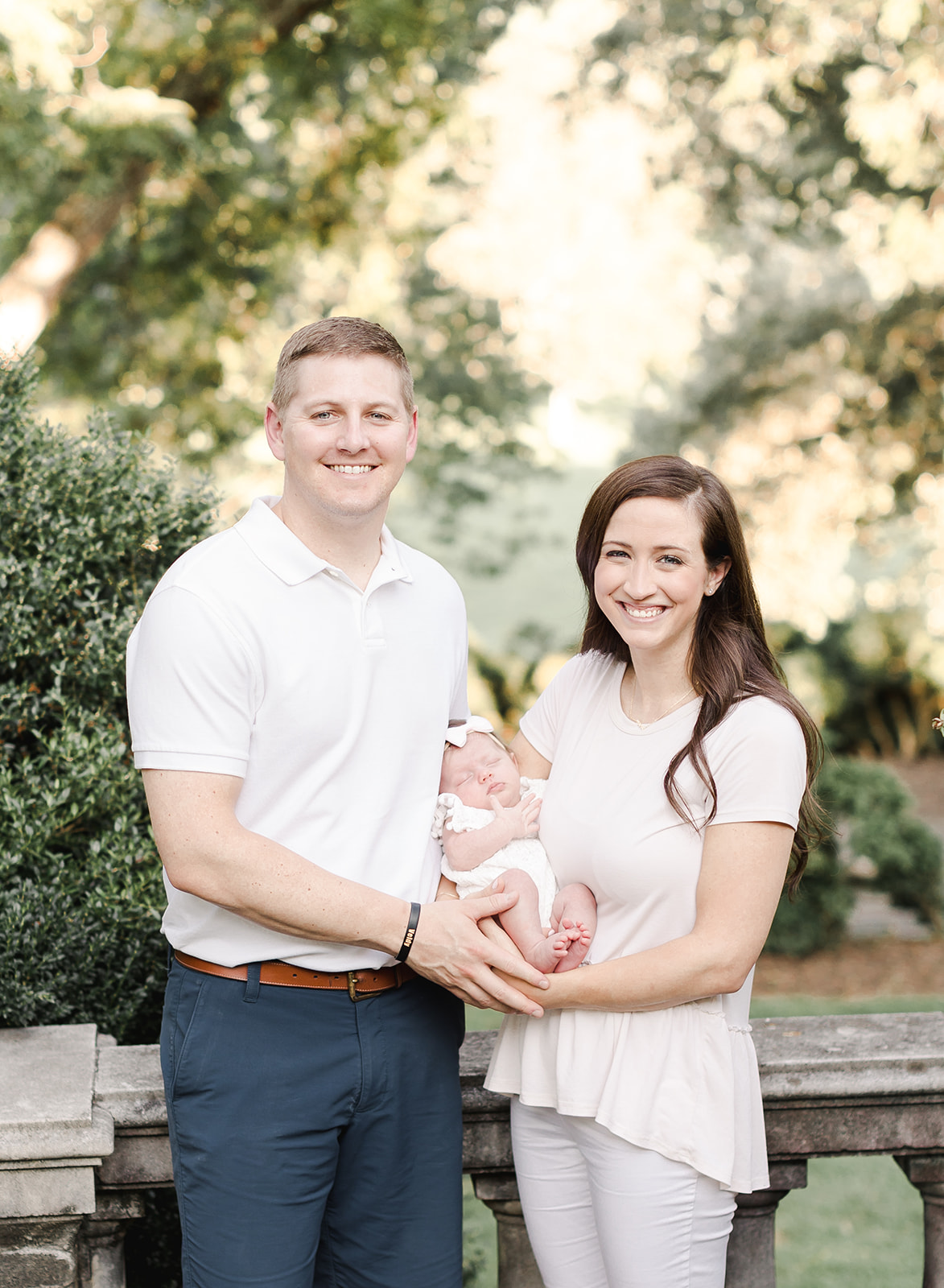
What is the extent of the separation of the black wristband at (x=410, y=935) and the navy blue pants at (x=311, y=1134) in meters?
0.15

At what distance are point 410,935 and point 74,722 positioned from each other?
1.26 metres

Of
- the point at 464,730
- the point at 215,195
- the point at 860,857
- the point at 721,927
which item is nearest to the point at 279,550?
the point at 464,730

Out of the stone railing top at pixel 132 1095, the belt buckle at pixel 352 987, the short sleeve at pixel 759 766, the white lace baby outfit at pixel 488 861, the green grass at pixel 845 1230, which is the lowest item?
the green grass at pixel 845 1230

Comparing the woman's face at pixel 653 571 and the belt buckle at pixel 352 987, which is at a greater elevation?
the woman's face at pixel 653 571

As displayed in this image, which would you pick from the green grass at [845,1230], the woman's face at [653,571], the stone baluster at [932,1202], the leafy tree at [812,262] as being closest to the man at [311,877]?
the woman's face at [653,571]

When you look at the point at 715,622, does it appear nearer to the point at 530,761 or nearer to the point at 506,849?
the point at 530,761

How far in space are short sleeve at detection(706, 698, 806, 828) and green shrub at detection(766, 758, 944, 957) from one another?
6447 millimetres

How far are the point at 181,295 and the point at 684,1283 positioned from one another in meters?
9.97

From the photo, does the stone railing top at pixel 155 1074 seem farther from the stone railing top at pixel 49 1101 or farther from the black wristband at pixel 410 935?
the black wristband at pixel 410 935

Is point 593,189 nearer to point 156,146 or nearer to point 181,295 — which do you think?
point 181,295

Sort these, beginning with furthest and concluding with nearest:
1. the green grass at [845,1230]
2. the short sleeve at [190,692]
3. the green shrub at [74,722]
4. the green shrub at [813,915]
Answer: the green shrub at [813,915]
the green grass at [845,1230]
the green shrub at [74,722]
the short sleeve at [190,692]

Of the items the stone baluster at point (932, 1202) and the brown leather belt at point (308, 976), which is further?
the stone baluster at point (932, 1202)

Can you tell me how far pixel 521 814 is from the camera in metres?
2.43

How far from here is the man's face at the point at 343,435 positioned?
2.24 meters
